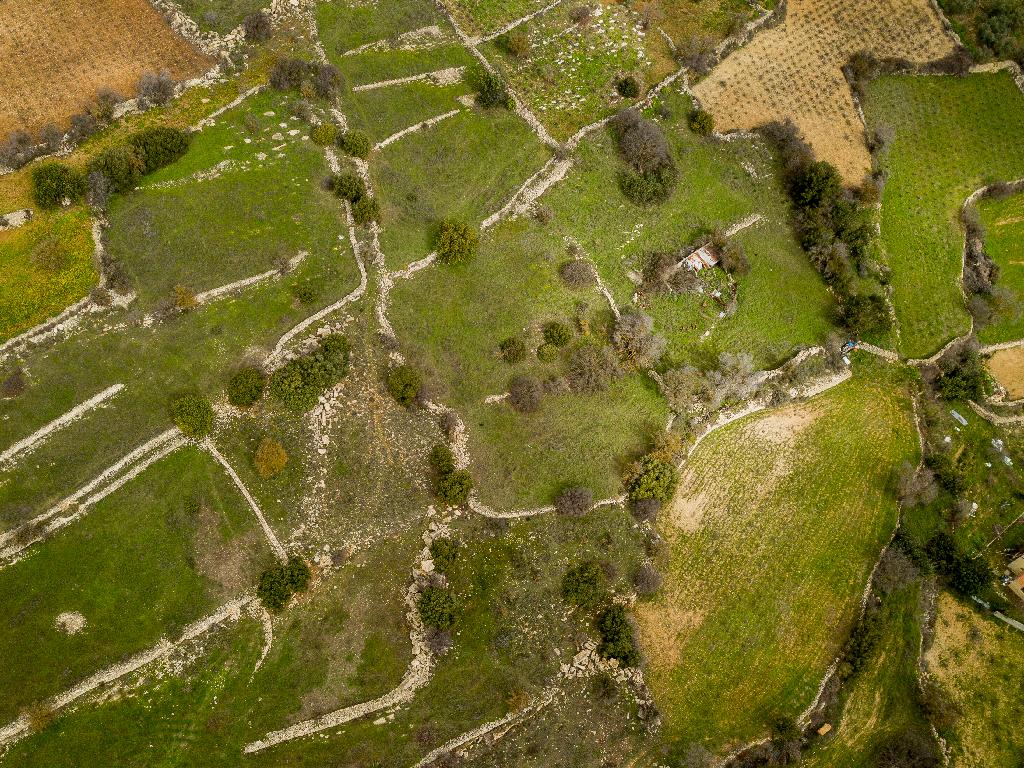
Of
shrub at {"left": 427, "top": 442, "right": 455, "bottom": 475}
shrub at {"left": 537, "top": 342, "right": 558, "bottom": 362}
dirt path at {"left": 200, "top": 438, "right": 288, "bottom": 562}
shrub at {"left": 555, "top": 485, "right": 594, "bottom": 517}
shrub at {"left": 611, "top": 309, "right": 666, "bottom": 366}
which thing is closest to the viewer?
dirt path at {"left": 200, "top": 438, "right": 288, "bottom": 562}

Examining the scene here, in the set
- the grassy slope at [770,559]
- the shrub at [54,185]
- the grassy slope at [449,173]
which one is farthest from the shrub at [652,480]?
the shrub at [54,185]

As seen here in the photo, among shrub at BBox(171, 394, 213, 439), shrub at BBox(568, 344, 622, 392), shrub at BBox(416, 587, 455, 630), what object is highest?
shrub at BBox(171, 394, 213, 439)

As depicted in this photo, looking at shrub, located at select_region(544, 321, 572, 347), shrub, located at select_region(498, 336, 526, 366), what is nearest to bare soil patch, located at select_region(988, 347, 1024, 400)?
shrub, located at select_region(544, 321, 572, 347)

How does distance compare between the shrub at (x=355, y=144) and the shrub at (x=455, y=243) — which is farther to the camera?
the shrub at (x=355, y=144)

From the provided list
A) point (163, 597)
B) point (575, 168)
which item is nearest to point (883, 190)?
point (575, 168)

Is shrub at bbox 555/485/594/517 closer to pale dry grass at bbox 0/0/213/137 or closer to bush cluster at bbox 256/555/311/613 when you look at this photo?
bush cluster at bbox 256/555/311/613

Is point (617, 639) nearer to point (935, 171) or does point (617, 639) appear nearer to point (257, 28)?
point (935, 171)

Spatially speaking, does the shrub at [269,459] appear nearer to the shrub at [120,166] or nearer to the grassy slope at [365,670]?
the grassy slope at [365,670]
